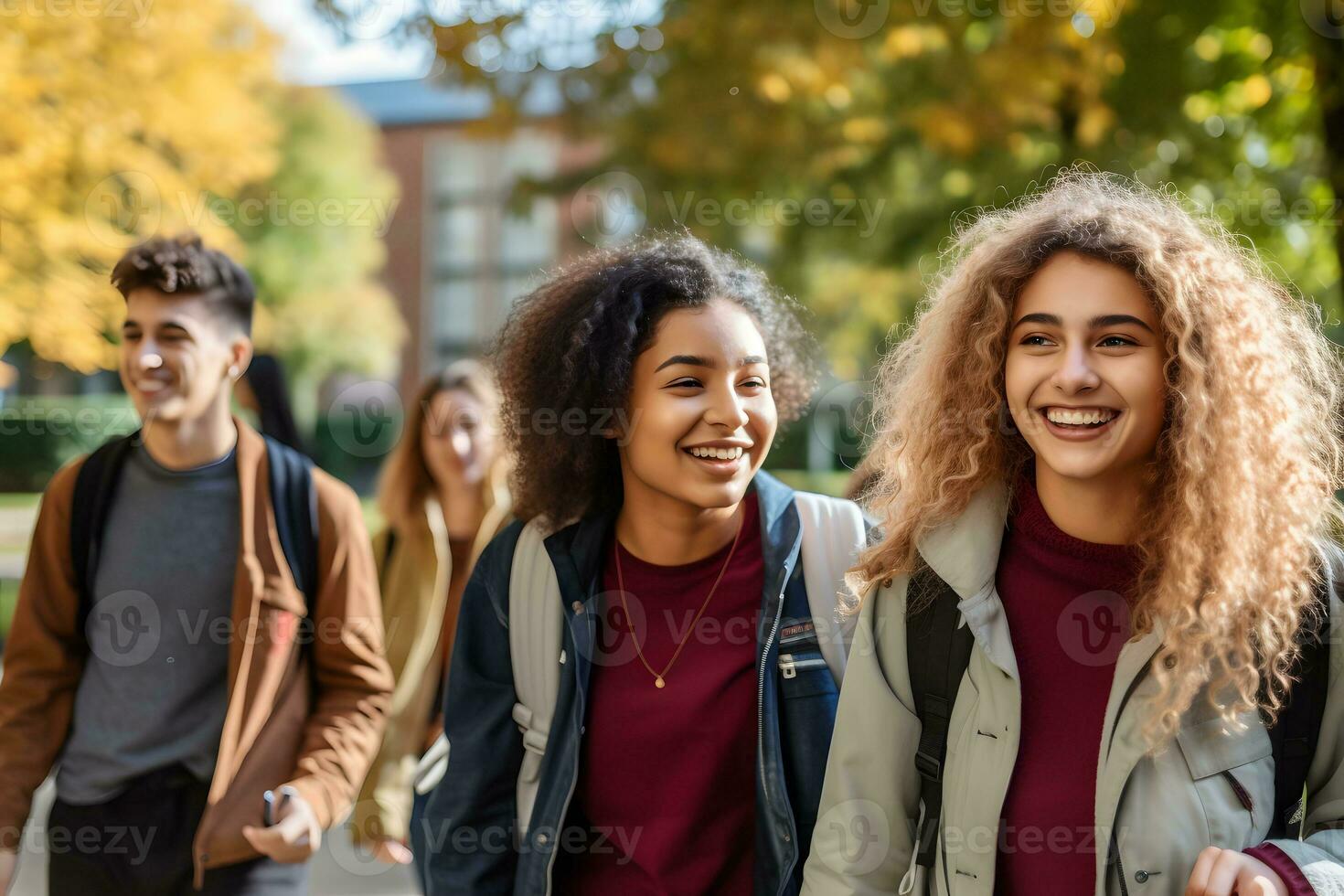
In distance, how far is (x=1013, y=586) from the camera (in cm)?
220

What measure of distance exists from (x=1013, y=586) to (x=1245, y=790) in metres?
0.48

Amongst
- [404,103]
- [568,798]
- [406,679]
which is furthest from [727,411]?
[404,103]

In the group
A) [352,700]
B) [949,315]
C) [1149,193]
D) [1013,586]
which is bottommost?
[352,700]

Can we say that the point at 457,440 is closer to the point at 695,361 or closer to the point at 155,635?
the point at 155,635

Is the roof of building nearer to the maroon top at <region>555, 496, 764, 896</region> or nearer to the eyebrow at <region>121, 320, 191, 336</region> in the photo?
the eyebrow at <region>121, 320, 191, 336</region>

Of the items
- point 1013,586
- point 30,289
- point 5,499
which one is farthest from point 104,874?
point 5,499

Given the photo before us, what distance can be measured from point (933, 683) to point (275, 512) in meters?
1.77

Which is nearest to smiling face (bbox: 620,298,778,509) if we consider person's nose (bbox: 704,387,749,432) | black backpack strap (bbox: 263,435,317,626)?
person's nose (bbox: 704,387,749,432)

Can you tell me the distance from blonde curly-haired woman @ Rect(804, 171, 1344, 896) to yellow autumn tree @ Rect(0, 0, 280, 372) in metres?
4.98

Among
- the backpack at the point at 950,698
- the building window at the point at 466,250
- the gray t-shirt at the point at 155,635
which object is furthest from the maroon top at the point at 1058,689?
the building window at the point at 466,250

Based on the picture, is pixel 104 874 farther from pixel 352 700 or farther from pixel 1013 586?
pixel 1013 586

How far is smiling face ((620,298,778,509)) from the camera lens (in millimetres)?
2572

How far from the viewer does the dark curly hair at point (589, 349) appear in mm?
2746

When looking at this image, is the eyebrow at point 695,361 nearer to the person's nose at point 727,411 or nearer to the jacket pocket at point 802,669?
the person's nose at point 727,411
